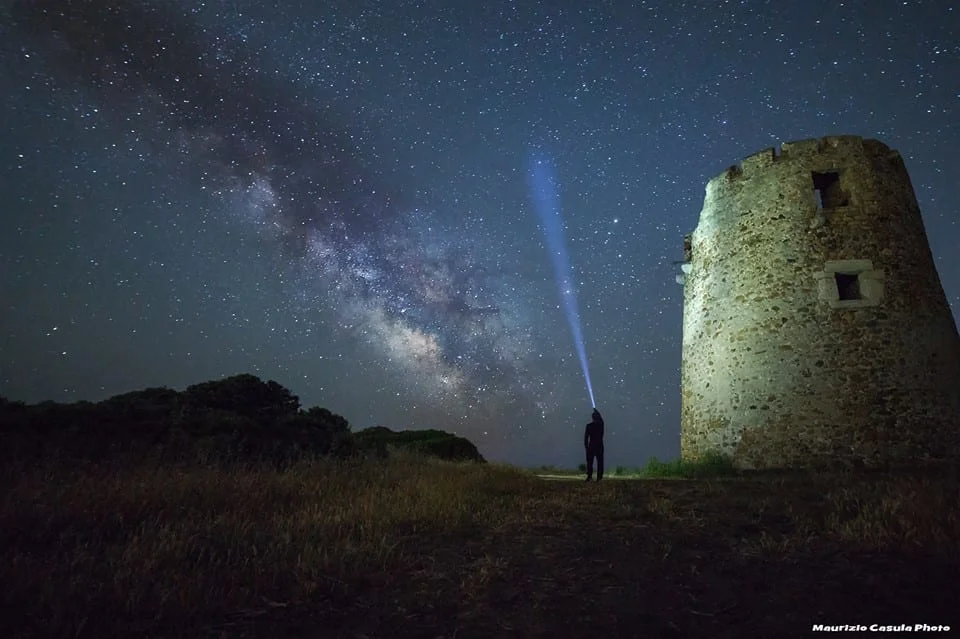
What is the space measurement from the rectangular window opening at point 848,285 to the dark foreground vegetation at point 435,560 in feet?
19.1

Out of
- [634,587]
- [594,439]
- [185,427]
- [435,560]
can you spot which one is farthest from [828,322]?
[185,427]

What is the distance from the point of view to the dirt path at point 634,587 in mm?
2963

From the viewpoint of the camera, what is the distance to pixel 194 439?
10.1 m

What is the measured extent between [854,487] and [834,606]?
502 cm

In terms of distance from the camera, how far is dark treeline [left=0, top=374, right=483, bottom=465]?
8.81 meters

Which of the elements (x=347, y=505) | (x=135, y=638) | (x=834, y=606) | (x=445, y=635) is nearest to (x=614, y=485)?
(x=347, y=505)

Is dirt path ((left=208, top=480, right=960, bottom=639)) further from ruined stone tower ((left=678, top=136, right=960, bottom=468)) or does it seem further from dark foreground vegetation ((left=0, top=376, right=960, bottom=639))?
ruined stone tower ((left=678, top=136, right=960, bottom=468))

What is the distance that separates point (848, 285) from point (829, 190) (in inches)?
97.2

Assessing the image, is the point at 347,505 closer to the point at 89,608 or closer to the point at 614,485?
the point at 89,608

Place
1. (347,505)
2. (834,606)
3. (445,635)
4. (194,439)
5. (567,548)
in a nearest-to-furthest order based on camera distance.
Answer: (445,635) < (834,606) < (567,548) < (347,505) < (194,439)

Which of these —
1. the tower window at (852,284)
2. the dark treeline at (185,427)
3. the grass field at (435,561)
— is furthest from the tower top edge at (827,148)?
the dark treeline at (185,427)

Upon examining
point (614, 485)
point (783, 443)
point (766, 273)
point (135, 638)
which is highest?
point (766, 273)

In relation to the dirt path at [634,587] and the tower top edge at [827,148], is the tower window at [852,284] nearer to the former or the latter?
the tower top edge at [827,148]

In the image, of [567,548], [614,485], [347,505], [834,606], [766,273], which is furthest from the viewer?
[766,273]
